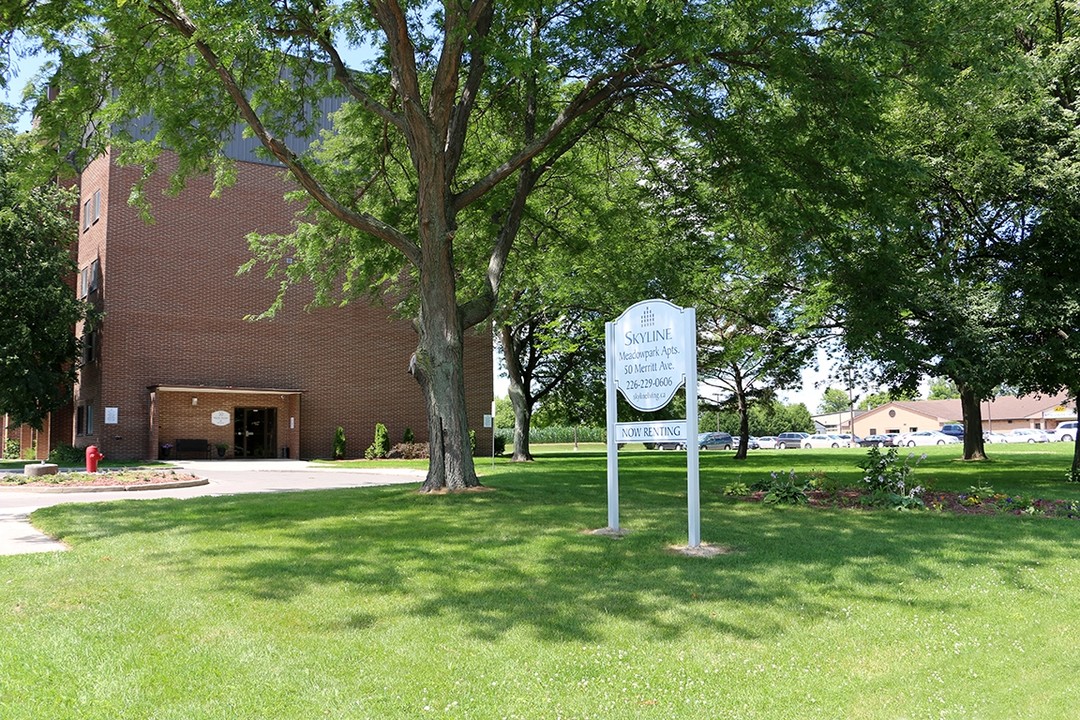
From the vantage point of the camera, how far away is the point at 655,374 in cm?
959

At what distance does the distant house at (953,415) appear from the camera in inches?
4277

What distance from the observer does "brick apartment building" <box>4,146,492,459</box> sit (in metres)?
31.2

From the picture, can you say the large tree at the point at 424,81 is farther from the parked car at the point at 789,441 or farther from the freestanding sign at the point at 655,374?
the parked car at the point at 789,441

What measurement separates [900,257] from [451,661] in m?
12.9

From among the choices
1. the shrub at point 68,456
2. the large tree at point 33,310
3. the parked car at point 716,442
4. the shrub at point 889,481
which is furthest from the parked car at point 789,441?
the shrub at point 889,481

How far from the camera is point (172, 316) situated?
32.3 meters

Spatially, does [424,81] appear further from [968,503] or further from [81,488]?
[968,503]

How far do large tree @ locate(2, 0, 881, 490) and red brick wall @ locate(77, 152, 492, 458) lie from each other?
42.4 ft

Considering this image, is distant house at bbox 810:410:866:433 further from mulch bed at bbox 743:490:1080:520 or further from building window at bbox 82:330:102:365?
mulch bed at bbox 743:490:1080:520

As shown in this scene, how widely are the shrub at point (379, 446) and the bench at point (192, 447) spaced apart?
20.3 feet

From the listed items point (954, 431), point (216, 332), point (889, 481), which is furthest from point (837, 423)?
point (889, 481)

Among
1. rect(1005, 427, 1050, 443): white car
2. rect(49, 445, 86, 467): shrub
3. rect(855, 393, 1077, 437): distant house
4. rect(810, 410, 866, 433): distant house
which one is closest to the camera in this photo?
rect(49, 445, 86, 467): shrub

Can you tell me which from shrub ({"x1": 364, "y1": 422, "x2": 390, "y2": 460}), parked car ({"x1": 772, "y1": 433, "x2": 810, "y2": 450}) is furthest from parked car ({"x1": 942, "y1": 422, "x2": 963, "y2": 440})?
shrub ({"x1": 364, "y1": 422, "x2": 390, "y2": 460})

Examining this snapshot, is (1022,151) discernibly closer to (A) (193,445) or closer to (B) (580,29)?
(B) (580,29)
